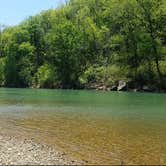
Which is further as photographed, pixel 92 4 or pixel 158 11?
pixel 92 4

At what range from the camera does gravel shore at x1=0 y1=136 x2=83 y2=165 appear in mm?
17891

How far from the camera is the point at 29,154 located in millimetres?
19672

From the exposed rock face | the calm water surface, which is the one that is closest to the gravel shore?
the calm water surface

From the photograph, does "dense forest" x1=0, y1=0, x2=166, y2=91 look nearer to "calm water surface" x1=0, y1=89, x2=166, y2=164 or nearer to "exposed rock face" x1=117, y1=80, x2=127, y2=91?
"exposed rock face" x1=117, y1=80, x2=127, y2=91

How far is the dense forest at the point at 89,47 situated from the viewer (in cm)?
10669

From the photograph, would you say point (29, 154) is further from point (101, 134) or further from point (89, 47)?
point (89, 47)

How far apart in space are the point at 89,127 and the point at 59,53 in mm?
104216

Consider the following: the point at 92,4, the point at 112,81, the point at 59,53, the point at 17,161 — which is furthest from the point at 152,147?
the point at 92,4

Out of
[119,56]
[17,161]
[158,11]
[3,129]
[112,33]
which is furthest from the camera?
[112,33]

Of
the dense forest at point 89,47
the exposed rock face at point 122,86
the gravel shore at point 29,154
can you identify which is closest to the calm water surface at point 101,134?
the gravel shore at point 29,154

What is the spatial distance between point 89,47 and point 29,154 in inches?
4374

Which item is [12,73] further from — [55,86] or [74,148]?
[74,148]

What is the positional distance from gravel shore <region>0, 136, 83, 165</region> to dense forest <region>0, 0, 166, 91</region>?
77.2 m

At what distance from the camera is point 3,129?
29.8 m
